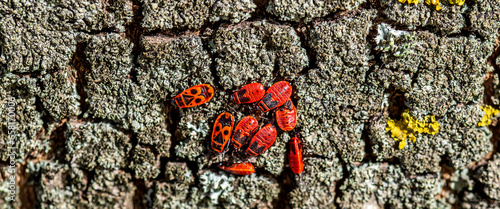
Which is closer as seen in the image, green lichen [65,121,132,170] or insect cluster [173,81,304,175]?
insect cluster [173,81,304,175]

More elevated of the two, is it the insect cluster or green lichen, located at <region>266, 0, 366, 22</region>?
green lichen, located at <region>266, 0, 366, 22</region>

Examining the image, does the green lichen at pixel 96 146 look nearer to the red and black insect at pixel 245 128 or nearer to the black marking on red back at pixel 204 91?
the black marking on red back at pixel 204 91

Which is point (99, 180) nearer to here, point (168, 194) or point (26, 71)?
point (168, 194)

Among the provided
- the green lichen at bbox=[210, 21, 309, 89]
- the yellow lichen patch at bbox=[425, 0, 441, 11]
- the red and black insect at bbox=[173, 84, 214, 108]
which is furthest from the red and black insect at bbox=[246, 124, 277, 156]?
the yellow lichen patch at bbox=[425, 0, 441, 11]

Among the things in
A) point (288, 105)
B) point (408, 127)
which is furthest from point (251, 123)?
point (408, 127)

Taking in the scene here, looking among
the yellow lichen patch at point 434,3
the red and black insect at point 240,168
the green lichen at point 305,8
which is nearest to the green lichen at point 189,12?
the green lichen at point 305,8

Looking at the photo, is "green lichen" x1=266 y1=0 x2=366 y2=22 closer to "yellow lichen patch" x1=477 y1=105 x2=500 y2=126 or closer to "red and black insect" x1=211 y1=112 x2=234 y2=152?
"red and black insect" x1=211 y1=112 x2=234 y2=152
